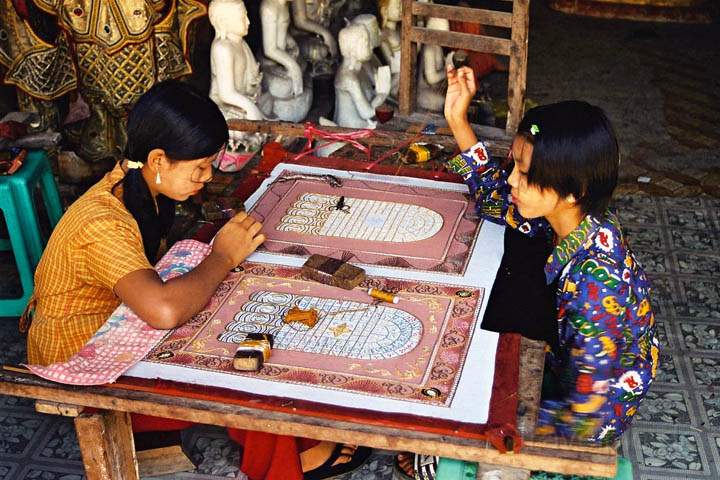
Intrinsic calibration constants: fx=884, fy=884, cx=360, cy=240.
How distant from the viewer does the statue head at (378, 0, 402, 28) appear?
544 centimetres

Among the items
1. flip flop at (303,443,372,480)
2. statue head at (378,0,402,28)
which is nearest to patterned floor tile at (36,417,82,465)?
flip flop at (303,443,372,480)

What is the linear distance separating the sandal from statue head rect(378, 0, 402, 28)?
333 cm

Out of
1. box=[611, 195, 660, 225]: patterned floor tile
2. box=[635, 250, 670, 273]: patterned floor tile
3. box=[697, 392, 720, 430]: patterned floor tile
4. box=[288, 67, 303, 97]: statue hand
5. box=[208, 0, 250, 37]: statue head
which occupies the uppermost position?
box=[208, 0, 250, 37]: statue head

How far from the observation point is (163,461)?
2.85m

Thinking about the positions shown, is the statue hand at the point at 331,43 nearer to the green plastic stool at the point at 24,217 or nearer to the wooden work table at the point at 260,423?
the green plastic stool at the point at 24,217

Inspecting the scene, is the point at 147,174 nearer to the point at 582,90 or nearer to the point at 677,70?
the point at 582,90

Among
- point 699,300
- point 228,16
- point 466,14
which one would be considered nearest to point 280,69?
point 228,16

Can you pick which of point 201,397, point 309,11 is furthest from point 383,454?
point 309,11

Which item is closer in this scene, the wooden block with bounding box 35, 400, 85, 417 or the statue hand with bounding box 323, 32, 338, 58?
the wooden block with bounding box 35, 400, 85, 417

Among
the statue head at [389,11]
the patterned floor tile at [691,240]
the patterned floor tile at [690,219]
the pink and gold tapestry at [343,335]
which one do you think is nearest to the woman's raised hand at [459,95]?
the pink and gold tapestry at [343,335]

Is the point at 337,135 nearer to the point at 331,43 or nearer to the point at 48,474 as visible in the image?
the point at 48,474

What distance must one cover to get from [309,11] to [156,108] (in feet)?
11.4

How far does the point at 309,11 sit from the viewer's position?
18.5 ft

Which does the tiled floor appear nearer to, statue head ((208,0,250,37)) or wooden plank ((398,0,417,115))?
wooden plank ((398,0,417,115))
